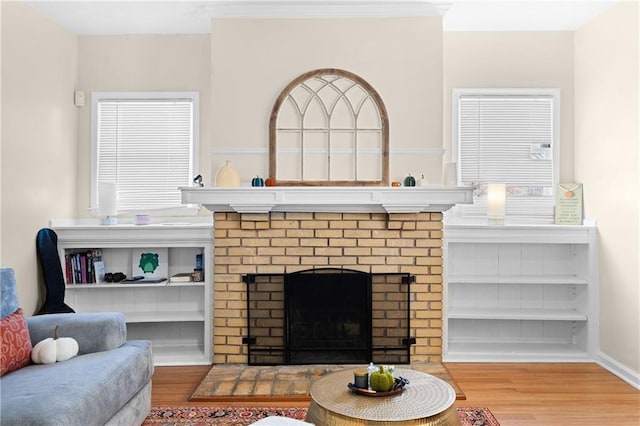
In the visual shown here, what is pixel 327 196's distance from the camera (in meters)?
3.70

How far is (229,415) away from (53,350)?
3.45 feet

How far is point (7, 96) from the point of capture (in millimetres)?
3357

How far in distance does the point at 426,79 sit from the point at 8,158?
303 cm

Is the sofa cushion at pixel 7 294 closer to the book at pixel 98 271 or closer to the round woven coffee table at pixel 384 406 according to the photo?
the book at pixel 98 271

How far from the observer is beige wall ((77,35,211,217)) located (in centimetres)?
426

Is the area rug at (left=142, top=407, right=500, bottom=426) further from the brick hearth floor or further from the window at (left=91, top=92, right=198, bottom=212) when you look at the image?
the window at (left=91, top=92, right=198, bottom=212)

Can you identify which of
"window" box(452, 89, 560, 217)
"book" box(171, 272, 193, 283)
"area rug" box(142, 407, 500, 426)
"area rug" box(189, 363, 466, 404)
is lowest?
"area rug" box(142, 407, 500, 426)

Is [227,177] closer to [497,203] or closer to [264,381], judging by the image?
[264,381]

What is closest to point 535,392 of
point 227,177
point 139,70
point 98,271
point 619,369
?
point 619,369

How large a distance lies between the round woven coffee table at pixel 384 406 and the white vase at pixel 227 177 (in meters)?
1.77

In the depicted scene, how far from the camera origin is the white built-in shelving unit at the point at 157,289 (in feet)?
12.8

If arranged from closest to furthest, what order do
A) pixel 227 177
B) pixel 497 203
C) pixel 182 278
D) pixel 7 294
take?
pixel 7 294
pixel 227 177
pixel 182 278
pixel 497 203

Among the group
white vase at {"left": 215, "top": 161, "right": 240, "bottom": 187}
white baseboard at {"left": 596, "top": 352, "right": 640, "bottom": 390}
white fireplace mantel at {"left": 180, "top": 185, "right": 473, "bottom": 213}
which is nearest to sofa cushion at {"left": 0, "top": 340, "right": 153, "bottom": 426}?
white fireplace mantel at {"left": 180, "top": 185, "right": 473, "bottom": 213}

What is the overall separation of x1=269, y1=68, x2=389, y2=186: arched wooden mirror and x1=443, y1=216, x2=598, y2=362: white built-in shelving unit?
2.96 feet
